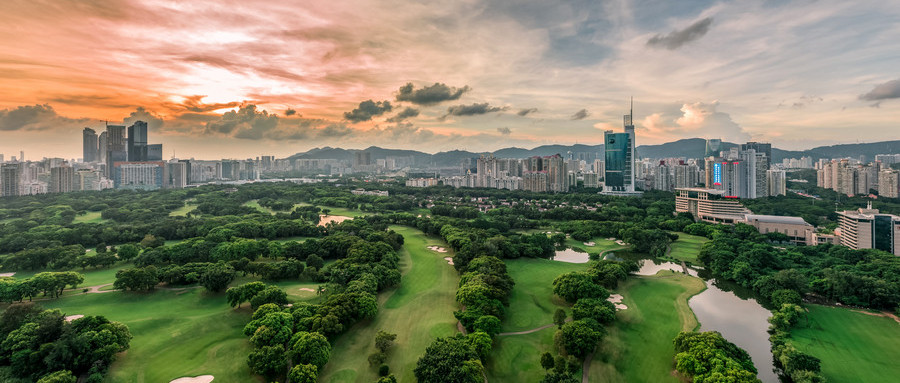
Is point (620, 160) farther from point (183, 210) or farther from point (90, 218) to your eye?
point (90, 218)

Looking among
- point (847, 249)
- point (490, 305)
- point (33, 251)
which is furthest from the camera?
point (847, 249)

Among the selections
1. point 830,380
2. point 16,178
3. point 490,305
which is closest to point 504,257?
point 490,305

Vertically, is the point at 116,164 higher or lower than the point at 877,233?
higher

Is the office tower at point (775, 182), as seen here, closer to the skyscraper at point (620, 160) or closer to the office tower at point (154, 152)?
the skyscraper at point (620, 160)

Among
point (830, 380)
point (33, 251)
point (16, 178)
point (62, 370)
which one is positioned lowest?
point (830, 380)

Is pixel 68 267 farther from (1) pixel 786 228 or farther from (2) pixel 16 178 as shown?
(1) pixel 786 228

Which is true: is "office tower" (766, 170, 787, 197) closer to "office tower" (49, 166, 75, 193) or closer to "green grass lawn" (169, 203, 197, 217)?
"green grass lawn" (169, 203, 197, 217)

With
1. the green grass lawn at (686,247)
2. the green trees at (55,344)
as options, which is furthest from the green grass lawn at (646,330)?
the green trees at (55,344)
